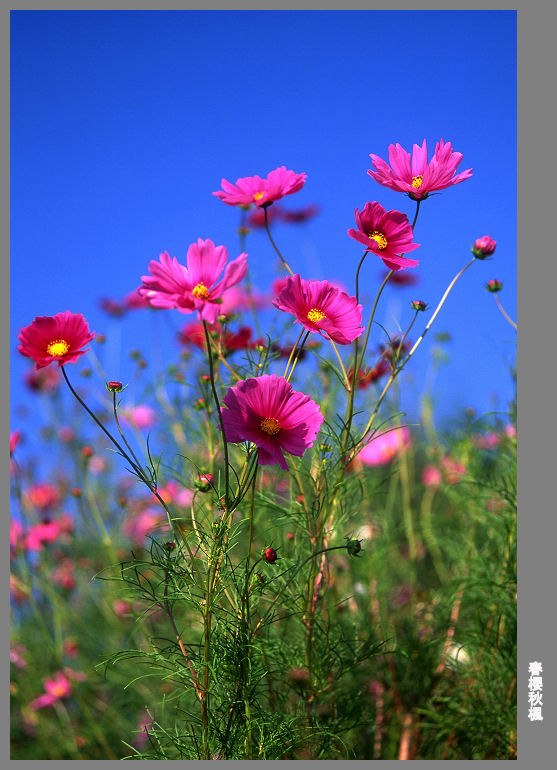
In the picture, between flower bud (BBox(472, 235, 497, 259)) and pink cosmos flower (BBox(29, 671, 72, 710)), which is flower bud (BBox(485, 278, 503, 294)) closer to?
flower bud (BBox(472, 235, 497, 259))

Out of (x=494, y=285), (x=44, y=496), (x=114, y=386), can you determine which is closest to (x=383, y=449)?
(x=494, y=285)

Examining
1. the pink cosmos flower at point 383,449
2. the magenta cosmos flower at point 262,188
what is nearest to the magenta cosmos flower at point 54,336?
the magenta cosmos flower at point 262,188

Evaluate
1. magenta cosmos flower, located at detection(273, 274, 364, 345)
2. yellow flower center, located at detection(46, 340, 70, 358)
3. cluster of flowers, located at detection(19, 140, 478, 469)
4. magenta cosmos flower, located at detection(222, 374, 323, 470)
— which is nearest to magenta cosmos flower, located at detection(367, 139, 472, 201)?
cluster of flowers, located at detection(19, 140, 478, 469)

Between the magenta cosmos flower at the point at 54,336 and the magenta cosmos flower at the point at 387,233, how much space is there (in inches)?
12.5

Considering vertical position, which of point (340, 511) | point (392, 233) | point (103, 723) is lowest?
point (103, 723)

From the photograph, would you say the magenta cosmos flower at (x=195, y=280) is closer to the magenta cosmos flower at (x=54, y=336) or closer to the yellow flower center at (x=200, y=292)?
the yellow flower center at (x=200, y=292)

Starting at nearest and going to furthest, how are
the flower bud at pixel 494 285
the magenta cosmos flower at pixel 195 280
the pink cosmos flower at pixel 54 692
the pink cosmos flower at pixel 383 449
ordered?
the magenta cosmos flower at pixel 195 280 → the flower bud at pixel 494 285 → the pink cosmos flower at pixel 54 692 → the pink cosmos flower at pixel 383 449

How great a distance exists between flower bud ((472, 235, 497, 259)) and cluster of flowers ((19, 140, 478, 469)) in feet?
0.29

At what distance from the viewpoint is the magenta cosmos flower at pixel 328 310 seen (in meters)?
0.70

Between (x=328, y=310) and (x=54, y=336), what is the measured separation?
297mm

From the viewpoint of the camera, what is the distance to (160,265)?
656mm

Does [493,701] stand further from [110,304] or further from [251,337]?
[110,304]
